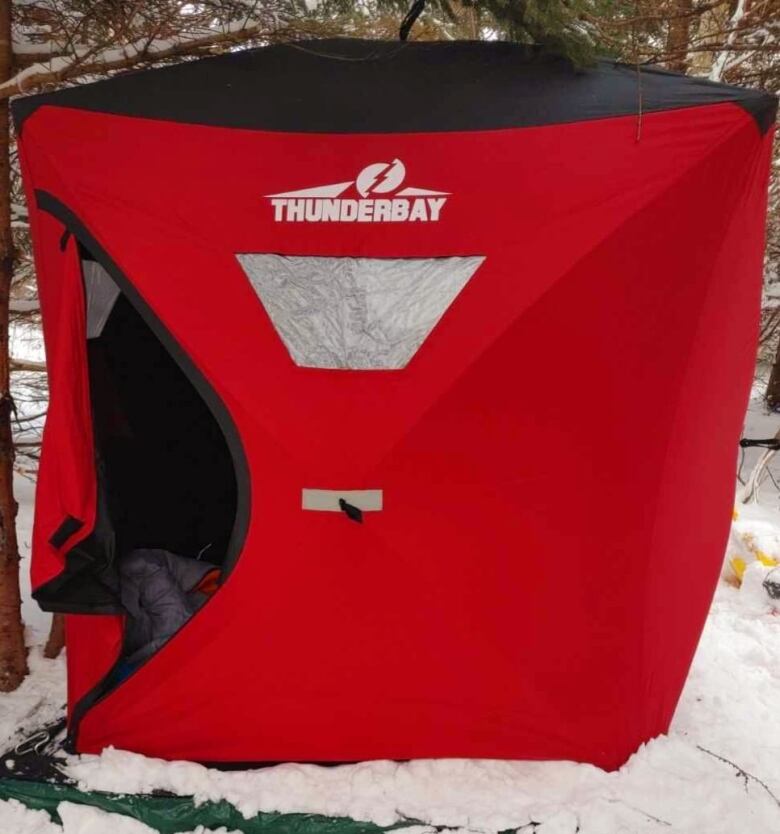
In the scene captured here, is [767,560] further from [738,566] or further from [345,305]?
[345,305]

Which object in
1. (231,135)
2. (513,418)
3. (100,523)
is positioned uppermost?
(231,135)

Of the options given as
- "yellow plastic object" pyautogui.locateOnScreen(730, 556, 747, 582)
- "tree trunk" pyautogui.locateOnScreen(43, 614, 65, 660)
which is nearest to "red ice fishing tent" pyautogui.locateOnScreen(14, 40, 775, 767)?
"tree trunk" pyautogui.locateOnScreen(43, 614, 65, 660)

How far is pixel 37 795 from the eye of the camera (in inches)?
93.5

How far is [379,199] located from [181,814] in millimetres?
2122

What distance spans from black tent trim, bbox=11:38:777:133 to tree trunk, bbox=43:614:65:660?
2.14 metres

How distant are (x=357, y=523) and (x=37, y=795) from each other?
145cm

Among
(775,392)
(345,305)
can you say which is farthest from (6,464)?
(775,392)

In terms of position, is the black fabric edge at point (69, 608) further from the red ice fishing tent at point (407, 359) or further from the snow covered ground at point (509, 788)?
the snow covered ground at point (509, 788)

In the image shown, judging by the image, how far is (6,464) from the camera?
286 centimetres

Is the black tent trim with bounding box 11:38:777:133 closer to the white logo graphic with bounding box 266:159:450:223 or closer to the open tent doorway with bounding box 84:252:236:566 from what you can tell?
the white logo graphic with bounding box 266:159:450:223

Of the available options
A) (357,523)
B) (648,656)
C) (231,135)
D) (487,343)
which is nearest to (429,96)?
(231,135)

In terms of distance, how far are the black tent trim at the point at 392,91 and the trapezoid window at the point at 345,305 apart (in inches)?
17.3

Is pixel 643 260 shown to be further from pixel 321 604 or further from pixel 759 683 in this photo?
pixel 759 683

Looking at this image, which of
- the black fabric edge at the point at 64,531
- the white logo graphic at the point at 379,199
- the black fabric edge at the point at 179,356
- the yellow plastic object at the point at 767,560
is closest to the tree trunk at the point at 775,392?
the yellow plastic object at the point at 767,560
